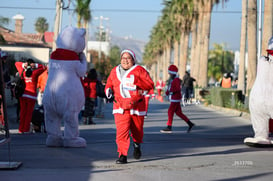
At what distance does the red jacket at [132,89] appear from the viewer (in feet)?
31.3

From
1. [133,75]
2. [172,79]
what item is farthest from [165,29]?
[133,75]

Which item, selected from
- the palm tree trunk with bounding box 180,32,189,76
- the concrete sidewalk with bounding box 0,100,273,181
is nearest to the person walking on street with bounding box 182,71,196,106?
the concrete sidewalk with bounding box 0,100,273,181

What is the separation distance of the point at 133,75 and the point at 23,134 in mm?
5693

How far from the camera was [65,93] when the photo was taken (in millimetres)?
11273

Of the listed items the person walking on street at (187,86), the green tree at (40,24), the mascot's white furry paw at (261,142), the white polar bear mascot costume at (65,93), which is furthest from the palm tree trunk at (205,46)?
the green tree at (40,24)

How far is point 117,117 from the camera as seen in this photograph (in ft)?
31.3

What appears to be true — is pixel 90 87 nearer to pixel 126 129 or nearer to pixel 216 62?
pixel 126 129

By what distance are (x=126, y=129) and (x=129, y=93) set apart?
1.98ft

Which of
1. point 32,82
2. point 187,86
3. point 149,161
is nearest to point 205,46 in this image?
point 187,86

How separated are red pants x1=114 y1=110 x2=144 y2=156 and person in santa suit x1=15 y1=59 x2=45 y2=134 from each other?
5496 millimetres

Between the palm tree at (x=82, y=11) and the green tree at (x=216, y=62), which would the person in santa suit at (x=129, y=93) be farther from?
the green tree at (x=216, y=62)

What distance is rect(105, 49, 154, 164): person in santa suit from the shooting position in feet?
31.2

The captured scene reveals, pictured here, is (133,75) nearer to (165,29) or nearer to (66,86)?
(66,86)

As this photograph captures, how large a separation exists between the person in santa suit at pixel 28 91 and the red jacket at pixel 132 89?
5.29 meters
